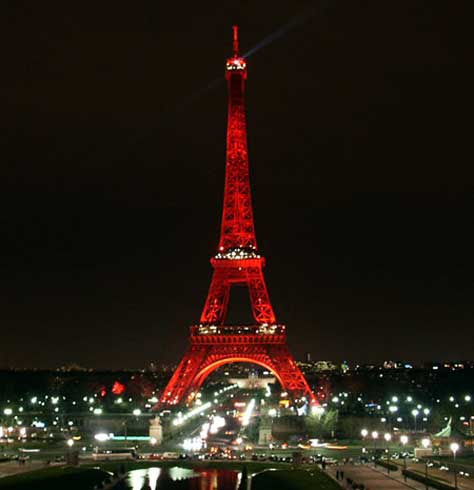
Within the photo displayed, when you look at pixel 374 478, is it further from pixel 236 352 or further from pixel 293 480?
pixel 236 352

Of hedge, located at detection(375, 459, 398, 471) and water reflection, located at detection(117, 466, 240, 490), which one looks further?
hedge, located at detection(375, 459, 398, 471)

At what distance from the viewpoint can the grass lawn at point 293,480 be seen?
39.8m

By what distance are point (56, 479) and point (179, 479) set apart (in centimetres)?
630

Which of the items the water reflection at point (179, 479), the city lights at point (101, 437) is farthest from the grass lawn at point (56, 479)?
the city lights at point (101, 437)

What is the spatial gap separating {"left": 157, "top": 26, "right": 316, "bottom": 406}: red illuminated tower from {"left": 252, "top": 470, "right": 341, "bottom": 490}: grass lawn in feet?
119

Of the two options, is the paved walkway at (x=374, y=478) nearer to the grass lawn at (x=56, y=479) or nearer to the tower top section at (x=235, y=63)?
the grass lawn at (x=56, y=479)

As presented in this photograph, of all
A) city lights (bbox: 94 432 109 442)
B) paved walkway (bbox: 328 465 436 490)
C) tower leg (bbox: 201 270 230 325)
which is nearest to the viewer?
paved walkway (bbox: 328 465 436 490)

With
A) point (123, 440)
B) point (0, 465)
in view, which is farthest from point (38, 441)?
point (0, 465)

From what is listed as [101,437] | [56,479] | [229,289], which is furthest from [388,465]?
[229,289]

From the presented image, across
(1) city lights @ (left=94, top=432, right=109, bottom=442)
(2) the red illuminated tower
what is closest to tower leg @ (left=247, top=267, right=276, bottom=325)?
(2) the red illuminated tower

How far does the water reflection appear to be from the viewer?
1596 inches

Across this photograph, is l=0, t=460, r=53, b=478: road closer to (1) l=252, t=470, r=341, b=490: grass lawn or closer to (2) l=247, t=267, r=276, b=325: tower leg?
(1) l=252, t=470, r=341, b=490: grass lawn

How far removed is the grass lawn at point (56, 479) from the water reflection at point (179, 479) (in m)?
1.82

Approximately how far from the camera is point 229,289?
89.1 m
